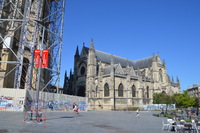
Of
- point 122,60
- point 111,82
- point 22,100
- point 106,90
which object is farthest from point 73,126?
point 122,60

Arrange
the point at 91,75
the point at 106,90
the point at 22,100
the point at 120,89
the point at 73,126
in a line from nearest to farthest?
the point at 73,126 < the point at 22,100 < the point at 106,90 < the point at 120,89 < the point at 91,75

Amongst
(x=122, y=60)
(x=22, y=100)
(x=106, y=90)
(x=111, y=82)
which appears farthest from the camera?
(x=122, y=60)

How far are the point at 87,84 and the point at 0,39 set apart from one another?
79.1 feet

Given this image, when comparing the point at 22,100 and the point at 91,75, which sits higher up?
the point at 91,75

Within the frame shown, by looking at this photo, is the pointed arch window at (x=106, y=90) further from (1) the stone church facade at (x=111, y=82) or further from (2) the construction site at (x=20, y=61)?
(2) the construction site at (x=20, y=61)

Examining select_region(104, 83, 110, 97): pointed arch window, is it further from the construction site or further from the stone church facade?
the construction site

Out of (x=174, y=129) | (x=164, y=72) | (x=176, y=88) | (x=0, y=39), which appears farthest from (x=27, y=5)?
(x=176, y=88)

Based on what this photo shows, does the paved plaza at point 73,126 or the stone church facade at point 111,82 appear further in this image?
the stone church facade at point 111,82

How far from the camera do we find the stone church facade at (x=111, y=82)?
37.8m

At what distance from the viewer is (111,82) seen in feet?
121

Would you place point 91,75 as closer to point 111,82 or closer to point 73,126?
point 111,82

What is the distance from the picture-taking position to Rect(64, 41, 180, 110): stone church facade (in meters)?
37.8

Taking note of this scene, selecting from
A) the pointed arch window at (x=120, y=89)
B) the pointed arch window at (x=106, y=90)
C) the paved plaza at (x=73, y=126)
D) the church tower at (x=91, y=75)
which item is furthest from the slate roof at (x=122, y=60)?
the paved plaza at (x=73, y=126)

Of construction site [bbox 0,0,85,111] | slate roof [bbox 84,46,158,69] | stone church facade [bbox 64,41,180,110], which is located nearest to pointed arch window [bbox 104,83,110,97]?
stone church facade [bbox 64,41,180,110]
